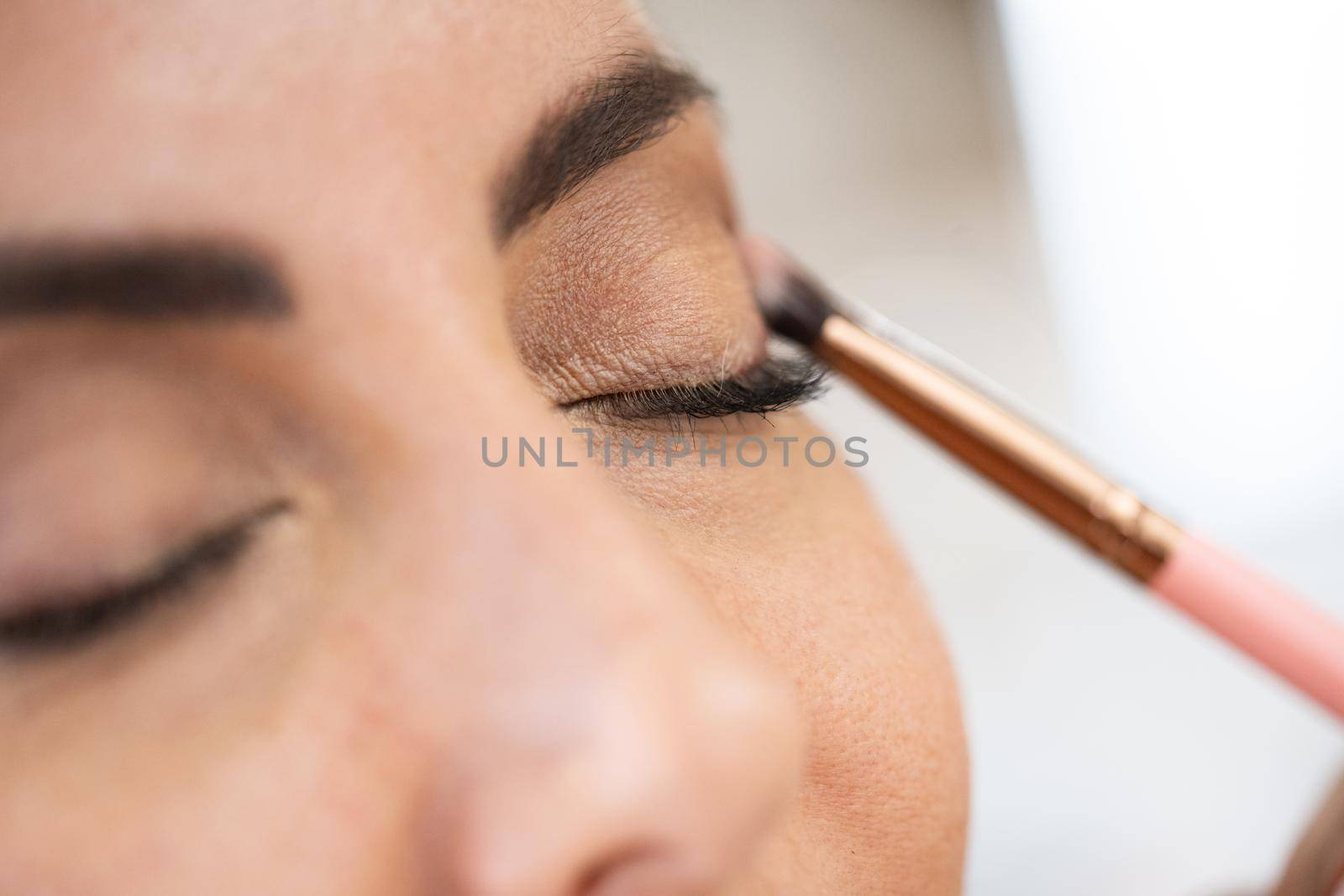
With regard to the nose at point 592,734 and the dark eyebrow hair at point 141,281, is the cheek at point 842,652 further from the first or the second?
the dark eyebrow hair at point 141,281

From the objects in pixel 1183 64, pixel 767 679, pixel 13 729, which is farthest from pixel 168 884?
pixel 1183 64

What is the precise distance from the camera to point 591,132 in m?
0.37

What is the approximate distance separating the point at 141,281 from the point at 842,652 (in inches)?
10.8

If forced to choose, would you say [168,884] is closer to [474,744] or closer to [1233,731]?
[474,744]

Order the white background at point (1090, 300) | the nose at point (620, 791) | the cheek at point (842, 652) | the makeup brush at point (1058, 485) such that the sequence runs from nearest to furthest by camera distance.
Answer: the nose at point (620, 791) < the cheek at point (842, 652) < the makeup brush at point (1058, 485) < the white background at point (1090, 300)

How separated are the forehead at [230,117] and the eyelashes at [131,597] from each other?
9cm

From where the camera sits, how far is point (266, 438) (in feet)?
0.98

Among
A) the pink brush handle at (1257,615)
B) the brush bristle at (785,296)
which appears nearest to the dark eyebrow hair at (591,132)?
the brush bristle at (785,296)

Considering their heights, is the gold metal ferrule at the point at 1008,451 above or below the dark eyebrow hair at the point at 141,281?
below

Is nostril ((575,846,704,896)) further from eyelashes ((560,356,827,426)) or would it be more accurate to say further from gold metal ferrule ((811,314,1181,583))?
gold metal ferrule ((811,314,1181,583))

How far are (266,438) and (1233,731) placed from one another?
759 mm

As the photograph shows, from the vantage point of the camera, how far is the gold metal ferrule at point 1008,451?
1.59 feet

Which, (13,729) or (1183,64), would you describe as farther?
(1183,64)

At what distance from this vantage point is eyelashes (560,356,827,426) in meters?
0.41
